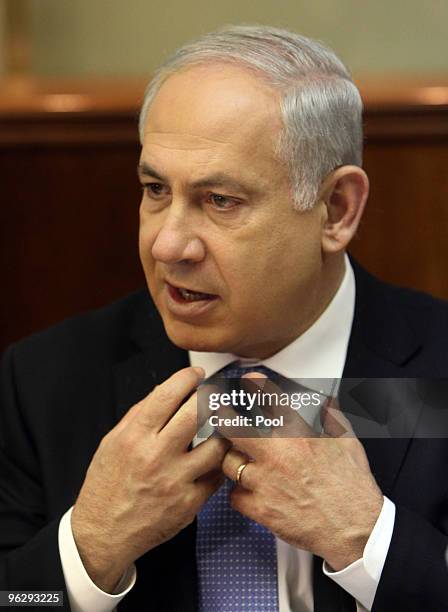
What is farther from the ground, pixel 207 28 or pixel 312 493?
pixel 207 28

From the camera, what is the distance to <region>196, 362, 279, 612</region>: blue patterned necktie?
1829mm

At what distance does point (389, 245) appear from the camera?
268 cm

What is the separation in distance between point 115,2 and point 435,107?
49.7 inches

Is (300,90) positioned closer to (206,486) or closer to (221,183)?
(221,183)

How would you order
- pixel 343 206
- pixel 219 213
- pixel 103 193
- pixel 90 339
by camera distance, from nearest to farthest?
pixel 219 213
pixel 343 206
pixel 90 339
pixel 103 193

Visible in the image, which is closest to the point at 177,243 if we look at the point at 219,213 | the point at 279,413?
the point at 219,213

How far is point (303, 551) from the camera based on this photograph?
6.09ft

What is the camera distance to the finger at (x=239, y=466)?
1.75 m

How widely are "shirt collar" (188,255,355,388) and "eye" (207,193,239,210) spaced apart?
32 cm

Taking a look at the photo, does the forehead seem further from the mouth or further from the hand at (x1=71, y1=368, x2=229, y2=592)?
the hand at (x1=71, y1=368, x2=229, y2=592)

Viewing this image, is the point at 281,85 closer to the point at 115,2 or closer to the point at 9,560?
the point at 9,560

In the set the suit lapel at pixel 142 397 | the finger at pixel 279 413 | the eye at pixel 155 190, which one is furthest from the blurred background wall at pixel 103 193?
the finger at pixel 279 413

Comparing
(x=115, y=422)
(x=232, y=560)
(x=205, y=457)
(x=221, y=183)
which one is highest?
(x=221, y=183)

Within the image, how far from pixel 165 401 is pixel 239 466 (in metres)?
0.16
